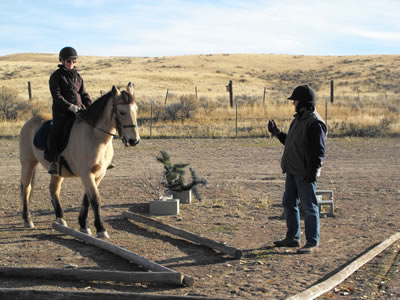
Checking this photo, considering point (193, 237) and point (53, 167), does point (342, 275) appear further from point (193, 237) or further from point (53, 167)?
point (53, 167)

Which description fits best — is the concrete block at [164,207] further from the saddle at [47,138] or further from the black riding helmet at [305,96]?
the black riding helmet at [305,96]

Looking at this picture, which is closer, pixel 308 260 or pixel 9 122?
pixel 308 260

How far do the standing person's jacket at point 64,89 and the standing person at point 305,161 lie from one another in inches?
118

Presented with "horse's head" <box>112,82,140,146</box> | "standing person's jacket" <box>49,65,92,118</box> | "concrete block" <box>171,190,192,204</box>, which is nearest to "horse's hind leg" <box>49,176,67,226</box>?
"standing person's jacket" <box>49,65,92,118</box>

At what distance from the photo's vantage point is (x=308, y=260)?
681 cm

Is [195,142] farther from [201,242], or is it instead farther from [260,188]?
[201,242]

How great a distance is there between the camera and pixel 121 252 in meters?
6.55

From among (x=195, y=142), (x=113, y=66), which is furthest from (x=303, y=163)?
(x=113, y=66)

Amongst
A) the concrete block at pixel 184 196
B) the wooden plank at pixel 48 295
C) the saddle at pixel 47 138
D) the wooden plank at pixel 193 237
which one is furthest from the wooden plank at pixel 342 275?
the saddle at pixel 47 138

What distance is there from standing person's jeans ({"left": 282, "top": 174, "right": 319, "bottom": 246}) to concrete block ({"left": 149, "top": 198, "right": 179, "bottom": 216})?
8.98 ft

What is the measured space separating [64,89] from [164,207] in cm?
277

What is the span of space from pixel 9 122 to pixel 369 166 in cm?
1799

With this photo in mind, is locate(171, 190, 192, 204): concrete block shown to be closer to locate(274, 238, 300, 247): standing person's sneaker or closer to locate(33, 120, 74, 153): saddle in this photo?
locate(33, 120, 74, 153): saddle

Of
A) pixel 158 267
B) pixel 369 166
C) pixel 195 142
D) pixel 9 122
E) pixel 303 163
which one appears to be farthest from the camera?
pixel 9 122
